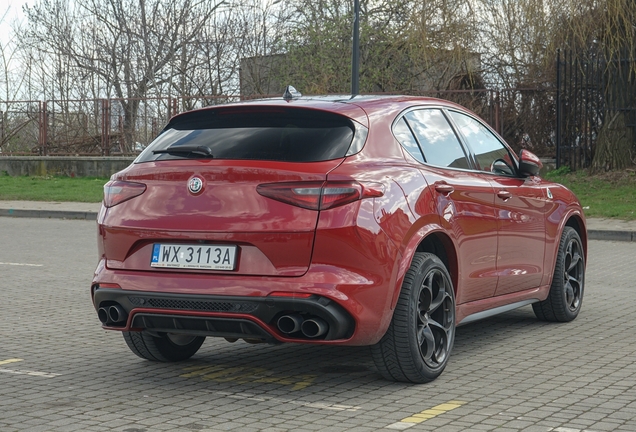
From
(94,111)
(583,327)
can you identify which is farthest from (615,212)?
(94,111)

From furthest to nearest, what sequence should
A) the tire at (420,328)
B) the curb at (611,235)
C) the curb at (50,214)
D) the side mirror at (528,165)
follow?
the curb at (50,214) < the curb at (611,235) < the side mirror at (528,165) < the tire at (420,328)

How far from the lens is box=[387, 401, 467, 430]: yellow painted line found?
15.7 feet

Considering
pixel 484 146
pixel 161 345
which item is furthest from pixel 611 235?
pixel 161 345

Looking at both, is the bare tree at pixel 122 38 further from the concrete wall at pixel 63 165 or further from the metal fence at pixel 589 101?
the metal fence at pixel 589 101

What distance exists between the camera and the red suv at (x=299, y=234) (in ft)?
17.2

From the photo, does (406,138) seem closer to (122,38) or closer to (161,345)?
(161,345)

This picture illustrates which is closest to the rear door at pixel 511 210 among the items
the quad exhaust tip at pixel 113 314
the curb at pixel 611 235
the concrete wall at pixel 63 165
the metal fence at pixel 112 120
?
the quad exhaust tip at pixel 113 314

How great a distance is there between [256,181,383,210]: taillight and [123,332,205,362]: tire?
4.87ft

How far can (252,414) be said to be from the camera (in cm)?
505

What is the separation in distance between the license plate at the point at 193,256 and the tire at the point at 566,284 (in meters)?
3.25

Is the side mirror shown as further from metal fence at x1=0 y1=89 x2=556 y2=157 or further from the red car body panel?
metal fence at x1=0 y1=89 x2=556 y2=157

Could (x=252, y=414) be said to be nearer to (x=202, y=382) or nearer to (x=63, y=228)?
(x=202, y=382)

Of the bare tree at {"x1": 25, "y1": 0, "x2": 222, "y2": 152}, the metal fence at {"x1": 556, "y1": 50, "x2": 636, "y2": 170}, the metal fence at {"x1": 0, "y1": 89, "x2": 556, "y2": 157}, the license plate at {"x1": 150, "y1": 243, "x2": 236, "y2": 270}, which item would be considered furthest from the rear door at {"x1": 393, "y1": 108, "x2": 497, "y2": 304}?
the bare tree at {"x1": 25, "y1": 0, "x2": 222, "y2": 152}

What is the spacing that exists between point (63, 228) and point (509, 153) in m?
12.0
